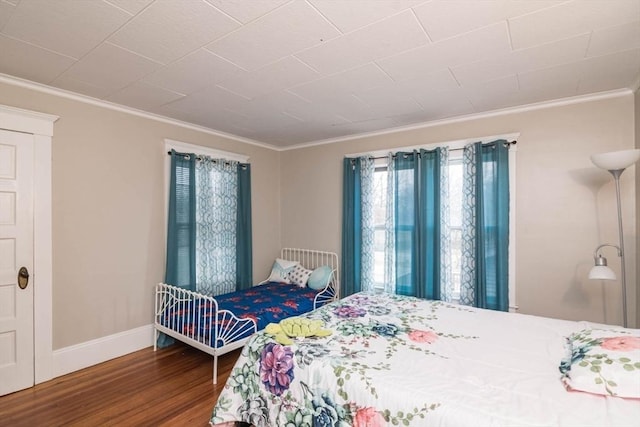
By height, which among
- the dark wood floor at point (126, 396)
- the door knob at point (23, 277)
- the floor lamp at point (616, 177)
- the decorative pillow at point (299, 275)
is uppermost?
the floor lamp at point (616, 177)

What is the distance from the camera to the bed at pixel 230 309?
9.13 ft

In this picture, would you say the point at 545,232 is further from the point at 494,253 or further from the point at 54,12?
the point at 54,12

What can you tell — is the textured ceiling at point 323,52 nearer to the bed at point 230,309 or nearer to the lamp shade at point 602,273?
the lamp shade at point 602,273

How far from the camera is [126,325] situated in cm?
318

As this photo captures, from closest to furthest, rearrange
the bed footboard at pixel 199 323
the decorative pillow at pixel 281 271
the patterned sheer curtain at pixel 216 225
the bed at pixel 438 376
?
1. the bed at pixel 438 376
2. the bed footboard at pixel 199 323
3. the patterned sheer curtain at pixel 216 225
4. the decorative pillow at pixel 281 271

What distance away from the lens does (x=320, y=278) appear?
158 inches

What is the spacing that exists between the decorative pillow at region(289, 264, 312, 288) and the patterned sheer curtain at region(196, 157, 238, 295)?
80 cm

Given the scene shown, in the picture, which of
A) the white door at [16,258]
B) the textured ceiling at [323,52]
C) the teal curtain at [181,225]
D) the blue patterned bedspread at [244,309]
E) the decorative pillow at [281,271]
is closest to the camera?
the textured ceiling at [323,52]

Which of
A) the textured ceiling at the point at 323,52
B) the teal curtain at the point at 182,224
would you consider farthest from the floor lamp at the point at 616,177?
the teal curtain at the point at 182,224

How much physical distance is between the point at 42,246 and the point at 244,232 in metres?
2.06

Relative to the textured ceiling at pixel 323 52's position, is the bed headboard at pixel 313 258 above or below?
below

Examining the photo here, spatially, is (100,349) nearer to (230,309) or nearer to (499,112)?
(230,309)

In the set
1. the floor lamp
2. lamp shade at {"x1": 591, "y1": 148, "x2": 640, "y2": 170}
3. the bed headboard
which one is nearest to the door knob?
the bed headboard

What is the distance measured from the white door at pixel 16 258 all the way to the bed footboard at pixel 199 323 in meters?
1.02
